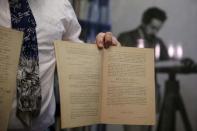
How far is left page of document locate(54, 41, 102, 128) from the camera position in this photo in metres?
1.08

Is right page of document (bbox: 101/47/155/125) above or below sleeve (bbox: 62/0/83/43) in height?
below

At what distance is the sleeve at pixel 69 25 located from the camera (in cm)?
131

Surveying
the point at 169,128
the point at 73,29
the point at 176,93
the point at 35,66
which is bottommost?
the point at 169,128

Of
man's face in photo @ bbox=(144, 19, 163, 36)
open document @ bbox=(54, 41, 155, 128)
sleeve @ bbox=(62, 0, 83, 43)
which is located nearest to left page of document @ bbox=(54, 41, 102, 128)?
open document @ bbox=(54, 41, 155, 128)

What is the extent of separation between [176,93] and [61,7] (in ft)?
3.88

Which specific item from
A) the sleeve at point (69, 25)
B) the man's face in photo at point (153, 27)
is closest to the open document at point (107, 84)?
the sleeve at point (69, 25)

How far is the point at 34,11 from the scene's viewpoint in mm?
1178

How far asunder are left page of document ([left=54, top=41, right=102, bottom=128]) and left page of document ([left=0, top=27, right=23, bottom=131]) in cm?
16

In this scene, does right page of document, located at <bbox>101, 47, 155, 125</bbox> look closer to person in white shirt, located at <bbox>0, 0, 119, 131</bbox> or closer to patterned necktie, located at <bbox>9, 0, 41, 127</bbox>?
person in white shirt, located at <bbox>0, 0, 119, 131</bbox>

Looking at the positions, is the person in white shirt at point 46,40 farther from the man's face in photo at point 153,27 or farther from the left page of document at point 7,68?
the man's face in photo at point 153,27

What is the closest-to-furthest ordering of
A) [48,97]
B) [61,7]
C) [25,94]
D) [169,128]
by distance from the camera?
[25,94], [48,97], [61,7], [169,128]

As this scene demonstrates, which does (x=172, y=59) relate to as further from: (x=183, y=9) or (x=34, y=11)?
(x=34, y=11)

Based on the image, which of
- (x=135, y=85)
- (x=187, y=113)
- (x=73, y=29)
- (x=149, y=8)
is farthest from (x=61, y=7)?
(x=187, y=113)

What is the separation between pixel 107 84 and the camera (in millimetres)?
1173
